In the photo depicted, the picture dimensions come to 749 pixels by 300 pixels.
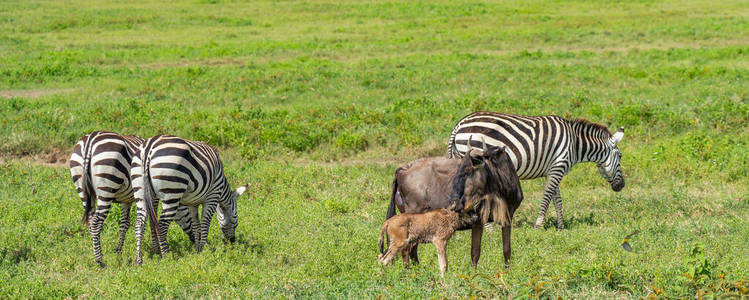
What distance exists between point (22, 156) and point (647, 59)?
20.1 metres

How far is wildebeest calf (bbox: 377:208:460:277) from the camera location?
759 centimetres

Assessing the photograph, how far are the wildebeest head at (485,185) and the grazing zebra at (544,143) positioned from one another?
2285mm

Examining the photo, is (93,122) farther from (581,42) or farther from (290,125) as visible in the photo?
(581,42)

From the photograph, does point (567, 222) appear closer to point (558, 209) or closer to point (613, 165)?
point (558, 209)

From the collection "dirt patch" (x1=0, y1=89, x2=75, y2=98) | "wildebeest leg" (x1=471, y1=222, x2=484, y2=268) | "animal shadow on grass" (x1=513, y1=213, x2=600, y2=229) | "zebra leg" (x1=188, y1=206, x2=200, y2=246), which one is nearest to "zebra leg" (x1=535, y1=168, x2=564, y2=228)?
"animal shadow on grass" (x1=513, y1=213, x2=600, y2=229)

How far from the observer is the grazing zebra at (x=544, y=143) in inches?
424

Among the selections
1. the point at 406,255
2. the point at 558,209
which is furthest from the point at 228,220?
the point at 558,209

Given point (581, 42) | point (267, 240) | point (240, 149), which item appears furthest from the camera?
point (581, 42)

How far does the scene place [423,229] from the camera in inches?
298

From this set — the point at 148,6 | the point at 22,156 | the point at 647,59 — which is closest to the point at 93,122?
the point at 22,156

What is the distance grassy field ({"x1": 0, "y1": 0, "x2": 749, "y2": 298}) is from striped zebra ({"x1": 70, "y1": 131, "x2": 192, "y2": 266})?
616 mm

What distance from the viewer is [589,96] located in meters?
18.7

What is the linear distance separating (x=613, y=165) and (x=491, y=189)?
17.0 ft

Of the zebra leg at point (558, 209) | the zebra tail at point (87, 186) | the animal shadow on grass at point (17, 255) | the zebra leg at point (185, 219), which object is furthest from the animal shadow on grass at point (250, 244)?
the zebra leg at point (558, 209)
